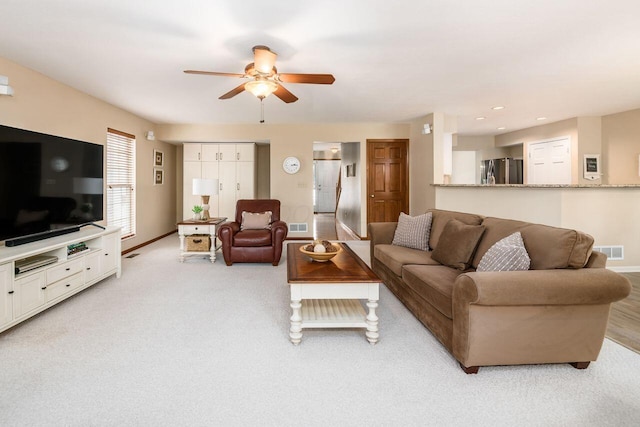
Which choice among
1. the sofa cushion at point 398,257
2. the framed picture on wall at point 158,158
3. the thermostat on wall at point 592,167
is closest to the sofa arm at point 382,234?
the sofa cushion at point 398,257

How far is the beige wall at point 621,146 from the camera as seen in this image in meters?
5.55

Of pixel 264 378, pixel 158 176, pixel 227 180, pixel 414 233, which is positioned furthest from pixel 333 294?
pixel 158 176

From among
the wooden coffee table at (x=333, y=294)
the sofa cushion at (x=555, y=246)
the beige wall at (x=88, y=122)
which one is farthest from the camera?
the beige wall at (x=88, y=122)

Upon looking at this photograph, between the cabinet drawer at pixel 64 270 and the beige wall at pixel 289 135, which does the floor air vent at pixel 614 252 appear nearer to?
the beige wall at pixel 289 135

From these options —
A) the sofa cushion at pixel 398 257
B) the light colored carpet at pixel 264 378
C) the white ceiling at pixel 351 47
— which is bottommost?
the light colored carpet at pixel 264 378

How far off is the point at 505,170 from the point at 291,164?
5024 mm

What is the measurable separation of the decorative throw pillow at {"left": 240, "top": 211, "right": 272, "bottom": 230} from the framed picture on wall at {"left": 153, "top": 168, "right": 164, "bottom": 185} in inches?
105

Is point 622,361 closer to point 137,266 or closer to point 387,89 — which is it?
point 387,89

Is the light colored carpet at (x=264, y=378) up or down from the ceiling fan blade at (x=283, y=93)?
down


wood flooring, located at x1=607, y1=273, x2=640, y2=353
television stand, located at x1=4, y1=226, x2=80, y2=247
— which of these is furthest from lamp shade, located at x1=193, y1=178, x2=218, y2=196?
wood flooring, located at x1=607, y1=273, x2=640, y2=353

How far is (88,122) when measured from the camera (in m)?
4.55

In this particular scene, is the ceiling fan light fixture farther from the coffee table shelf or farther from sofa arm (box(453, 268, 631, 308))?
sofa arm (box(453, 268, 631, 308))

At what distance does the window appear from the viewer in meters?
5.17

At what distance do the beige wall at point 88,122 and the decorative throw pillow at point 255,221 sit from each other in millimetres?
2173
